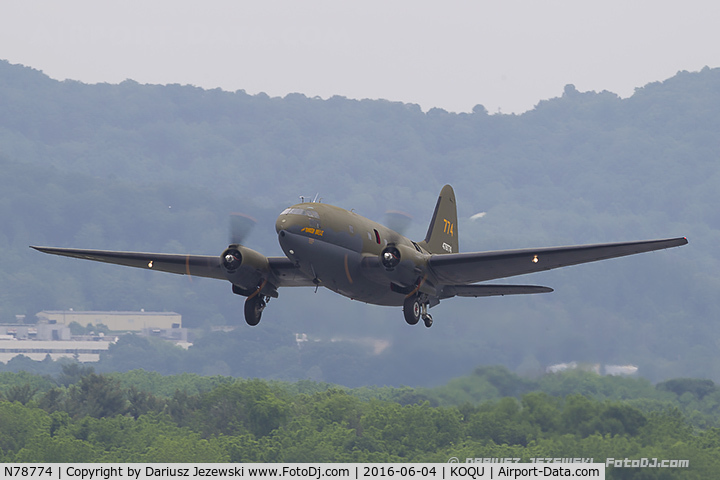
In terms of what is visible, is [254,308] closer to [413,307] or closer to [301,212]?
[301,212]

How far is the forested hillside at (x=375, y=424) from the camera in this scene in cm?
7662

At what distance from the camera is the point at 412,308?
40.7 metres

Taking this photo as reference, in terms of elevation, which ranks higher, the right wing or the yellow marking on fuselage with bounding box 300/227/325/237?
the yellow marking on fuselage with bounding box 300/227/325/237

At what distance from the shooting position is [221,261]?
41.5 metres

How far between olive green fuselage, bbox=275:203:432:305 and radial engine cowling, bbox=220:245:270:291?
2660 mm

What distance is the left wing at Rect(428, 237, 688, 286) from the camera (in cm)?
3809

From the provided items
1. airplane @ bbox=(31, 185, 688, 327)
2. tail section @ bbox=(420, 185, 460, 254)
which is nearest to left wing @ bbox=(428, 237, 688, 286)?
airplane @ bbox=(31, 185, 688, 327)

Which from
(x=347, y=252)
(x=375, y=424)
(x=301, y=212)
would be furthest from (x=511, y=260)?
(x=375, y=424)

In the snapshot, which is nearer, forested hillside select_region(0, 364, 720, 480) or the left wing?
the left wing

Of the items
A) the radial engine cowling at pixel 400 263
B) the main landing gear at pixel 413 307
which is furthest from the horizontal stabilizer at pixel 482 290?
the radial engine cowling at pixel 400 263

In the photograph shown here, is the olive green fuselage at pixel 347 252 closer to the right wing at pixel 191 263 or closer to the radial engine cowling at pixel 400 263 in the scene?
the radial engine cowling at pixel 400 263

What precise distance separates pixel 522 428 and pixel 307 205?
4645 centimetres

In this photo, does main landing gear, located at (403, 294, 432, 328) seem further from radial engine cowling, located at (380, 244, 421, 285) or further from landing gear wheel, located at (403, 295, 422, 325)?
radial engine cowling, located at (380, 244, 421, 285)

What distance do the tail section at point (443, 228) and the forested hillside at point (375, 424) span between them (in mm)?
26833
